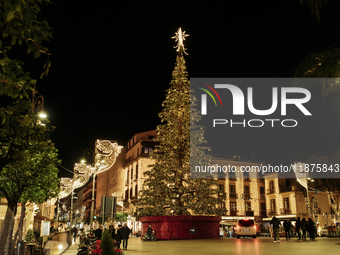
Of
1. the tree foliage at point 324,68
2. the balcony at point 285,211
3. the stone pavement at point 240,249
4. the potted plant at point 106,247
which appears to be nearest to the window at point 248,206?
the balcony at point 285,211

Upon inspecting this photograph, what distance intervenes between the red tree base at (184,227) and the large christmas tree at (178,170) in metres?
1.29

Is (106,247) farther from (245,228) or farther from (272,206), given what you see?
(272,206)

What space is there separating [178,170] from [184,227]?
4.51m

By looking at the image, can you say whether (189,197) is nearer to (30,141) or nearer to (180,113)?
(180,113)

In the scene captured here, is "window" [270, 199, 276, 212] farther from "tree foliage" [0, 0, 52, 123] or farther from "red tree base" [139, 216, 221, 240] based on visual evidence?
"tree foliage" [0, 0, 52, 123]

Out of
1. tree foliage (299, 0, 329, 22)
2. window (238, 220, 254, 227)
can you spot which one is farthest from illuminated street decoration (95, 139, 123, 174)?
tree foliage (299, 0, 329, 22)

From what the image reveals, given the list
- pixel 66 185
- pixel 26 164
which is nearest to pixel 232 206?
pixel 66 185

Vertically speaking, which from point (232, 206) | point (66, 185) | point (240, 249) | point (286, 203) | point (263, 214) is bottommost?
point (240, 249)

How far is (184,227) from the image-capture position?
2562cm

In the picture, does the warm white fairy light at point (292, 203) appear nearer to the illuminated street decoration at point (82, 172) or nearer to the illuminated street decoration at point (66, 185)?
the illuminated street decoration at point (66, 185)

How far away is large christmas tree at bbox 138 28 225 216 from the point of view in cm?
2772

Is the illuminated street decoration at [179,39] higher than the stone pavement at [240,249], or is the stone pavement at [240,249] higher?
the illuminated street decoration at [179,39]

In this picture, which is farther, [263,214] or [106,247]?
[263,214]

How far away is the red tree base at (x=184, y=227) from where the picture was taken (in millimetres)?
25609
